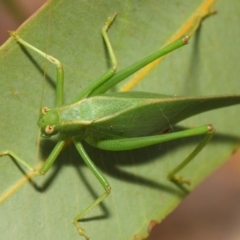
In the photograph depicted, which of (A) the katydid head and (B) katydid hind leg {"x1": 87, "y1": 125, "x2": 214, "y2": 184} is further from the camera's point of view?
(B) katydid hind leg {"x1": 87, "y1": 125, "x2": 214, "y2": 184}

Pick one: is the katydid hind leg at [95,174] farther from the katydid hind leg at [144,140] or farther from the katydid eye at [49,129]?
the katydid eye at [49,129]

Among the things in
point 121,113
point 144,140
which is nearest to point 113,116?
point 121,113

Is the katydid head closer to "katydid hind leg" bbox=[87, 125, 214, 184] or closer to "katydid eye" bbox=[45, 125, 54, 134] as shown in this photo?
"katydid eye" bbox=[45, 125, 54, 134]

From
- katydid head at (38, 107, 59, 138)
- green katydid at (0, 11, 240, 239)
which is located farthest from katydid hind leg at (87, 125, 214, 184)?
katydid head at (38, 107, 59, 138)

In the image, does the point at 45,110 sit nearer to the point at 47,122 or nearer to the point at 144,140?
the point at 47,122

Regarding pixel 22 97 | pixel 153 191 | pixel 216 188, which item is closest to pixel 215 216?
pixel 216 188

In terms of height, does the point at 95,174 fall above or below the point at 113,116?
below

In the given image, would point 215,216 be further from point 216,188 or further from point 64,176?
point 64,176
